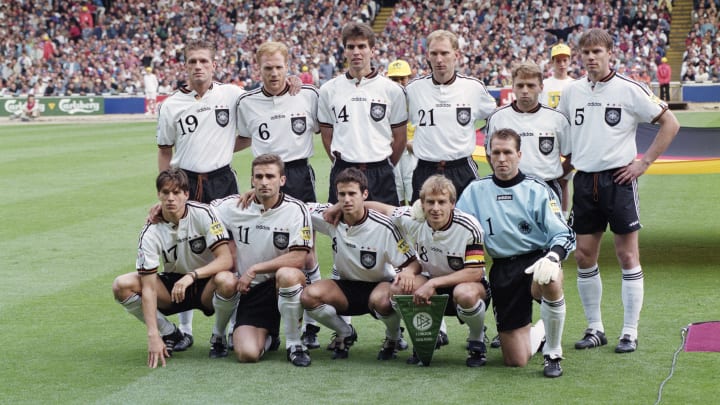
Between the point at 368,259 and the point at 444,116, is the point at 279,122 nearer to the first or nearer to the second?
the point at 444,116

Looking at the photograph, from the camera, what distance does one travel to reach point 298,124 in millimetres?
7191

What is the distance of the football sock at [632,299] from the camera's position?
6.36 meters

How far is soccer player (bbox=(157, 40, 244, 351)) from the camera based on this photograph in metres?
7.24

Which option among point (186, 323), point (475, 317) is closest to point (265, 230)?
point (186, 323)

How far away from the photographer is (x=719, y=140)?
36.7 ft

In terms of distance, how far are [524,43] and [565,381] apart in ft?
98.3

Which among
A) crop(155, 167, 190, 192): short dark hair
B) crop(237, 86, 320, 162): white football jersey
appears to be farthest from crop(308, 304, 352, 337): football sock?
crop(237, 86, 320, 162): white football jersey

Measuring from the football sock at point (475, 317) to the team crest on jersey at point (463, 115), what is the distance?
1.63m

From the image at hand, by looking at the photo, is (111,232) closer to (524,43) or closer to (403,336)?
(403,336)

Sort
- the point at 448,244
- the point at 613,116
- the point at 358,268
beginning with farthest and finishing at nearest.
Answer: the point at 613,116 < the point at 358,268 < the point at 448,244

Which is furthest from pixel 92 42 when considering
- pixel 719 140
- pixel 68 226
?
pixel 719 140

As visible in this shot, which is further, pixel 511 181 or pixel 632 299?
pixel 632 299

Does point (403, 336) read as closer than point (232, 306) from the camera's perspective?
No

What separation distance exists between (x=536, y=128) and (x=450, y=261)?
1.34 meters
